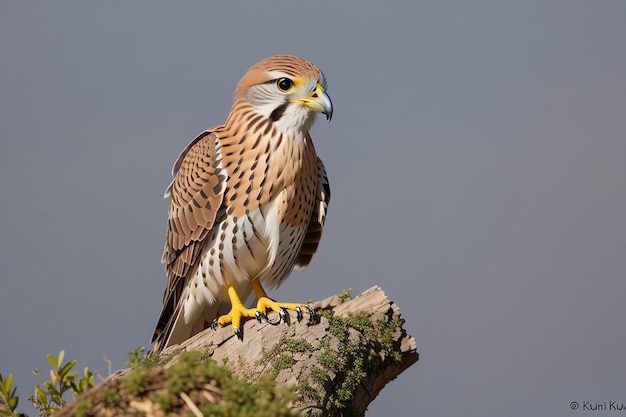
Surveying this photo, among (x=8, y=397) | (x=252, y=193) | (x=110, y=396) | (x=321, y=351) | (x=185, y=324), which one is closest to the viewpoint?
(x=110, y=396)

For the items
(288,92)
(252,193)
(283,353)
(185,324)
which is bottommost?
(283,353)

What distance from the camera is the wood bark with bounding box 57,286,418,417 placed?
5.88 metres

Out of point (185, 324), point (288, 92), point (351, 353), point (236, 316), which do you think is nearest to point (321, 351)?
point (351, 353)

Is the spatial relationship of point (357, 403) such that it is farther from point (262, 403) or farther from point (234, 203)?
point (262, 403)

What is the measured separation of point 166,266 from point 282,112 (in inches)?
59.5

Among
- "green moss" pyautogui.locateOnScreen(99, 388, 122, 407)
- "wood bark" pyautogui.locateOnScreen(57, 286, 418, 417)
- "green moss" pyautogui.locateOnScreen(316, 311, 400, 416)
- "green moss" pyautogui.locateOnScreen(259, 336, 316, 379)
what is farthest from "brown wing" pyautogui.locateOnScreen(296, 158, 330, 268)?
"green moss" pyautogui.locateOnScreen(99, 388, 122, 407)

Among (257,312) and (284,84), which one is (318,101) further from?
(257,312)

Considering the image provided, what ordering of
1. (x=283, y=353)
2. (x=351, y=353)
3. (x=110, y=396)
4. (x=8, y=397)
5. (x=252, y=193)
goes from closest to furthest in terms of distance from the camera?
(x=110, y=396), (x=8, y=397), (x=283, y=353), (x=351, y=353), (x=252, y=193)

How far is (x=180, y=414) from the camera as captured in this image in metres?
3.17

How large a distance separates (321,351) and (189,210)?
1.41 meters

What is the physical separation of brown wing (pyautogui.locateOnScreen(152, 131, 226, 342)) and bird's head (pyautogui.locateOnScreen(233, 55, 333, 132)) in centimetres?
46

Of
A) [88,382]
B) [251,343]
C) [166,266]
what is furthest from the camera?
[166,266]

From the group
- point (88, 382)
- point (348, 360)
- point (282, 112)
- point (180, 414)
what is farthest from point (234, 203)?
point (180, 414)

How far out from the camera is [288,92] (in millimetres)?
6449
